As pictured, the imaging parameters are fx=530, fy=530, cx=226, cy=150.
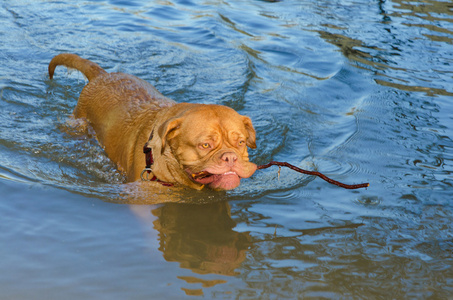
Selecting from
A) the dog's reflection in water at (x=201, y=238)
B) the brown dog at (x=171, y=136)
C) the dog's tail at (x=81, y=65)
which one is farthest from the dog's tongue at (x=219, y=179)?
the dog's tail at (x=81, y=65)

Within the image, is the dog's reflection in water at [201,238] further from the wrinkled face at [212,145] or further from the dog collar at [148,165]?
the wrinkled face at [212,145]

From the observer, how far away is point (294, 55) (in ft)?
34.6

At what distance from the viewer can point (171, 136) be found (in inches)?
190

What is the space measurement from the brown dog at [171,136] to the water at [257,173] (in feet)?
0.94

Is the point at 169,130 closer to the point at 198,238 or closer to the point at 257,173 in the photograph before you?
the point at 198,238

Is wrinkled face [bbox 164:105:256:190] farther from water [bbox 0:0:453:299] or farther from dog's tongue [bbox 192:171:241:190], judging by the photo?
water [bbox 0:0:453:299]

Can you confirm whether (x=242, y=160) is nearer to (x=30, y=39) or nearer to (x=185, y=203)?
(x=185, y=203)

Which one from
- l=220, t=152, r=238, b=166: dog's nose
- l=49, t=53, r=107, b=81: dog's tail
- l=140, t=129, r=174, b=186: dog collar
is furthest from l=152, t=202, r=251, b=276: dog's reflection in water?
l=49, t=53, r=107, b=81: dog's tail

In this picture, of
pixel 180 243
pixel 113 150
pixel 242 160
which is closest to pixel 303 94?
pixel 113 150

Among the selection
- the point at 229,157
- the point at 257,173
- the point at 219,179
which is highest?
the point at 229,157

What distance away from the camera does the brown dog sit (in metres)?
4.65

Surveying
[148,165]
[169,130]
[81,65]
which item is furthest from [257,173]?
[81,65]

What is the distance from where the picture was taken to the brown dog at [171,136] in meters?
4.65

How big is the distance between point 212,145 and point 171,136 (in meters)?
0.43
